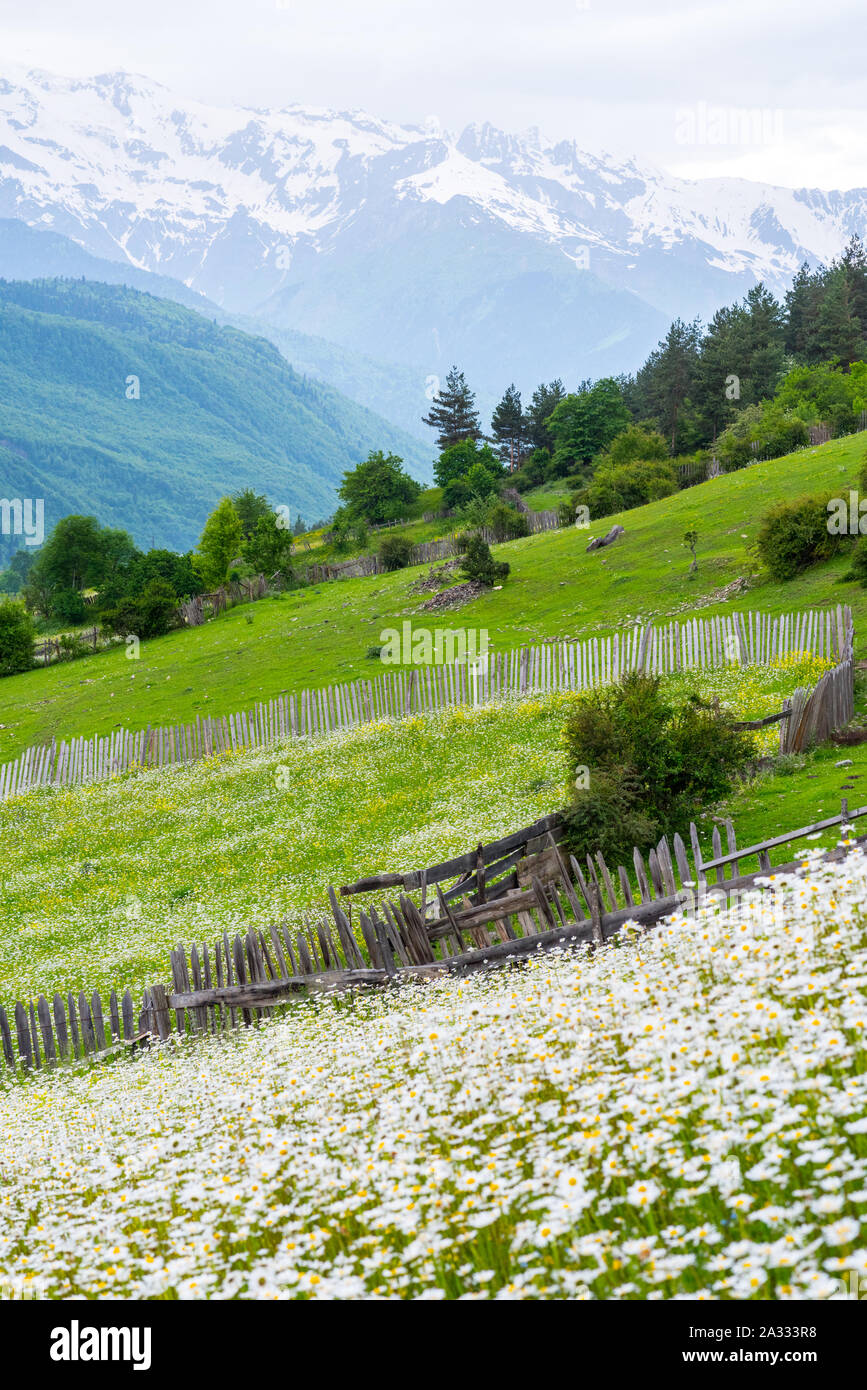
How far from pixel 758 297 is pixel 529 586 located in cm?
7562

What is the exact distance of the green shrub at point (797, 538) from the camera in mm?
38406

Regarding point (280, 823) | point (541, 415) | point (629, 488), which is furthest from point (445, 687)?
point (541, 415)

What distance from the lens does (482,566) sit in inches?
2120

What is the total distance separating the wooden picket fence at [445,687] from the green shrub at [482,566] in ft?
42.1

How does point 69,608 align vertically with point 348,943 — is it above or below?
above

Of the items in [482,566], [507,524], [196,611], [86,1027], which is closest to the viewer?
[86,1027]

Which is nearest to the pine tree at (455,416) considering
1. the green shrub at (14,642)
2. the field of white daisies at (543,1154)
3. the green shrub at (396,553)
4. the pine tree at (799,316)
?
the pine tree at (799,316)

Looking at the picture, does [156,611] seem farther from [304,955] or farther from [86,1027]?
[304,955]

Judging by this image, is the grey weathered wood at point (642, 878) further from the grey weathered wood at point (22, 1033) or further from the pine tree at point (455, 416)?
the pine tree at point (455, 416)

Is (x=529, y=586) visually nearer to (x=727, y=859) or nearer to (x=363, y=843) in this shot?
(x=363, y=843)

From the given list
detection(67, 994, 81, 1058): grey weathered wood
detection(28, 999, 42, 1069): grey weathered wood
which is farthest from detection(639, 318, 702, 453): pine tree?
detection(28, 999, 42, 1069): grey weathered wood

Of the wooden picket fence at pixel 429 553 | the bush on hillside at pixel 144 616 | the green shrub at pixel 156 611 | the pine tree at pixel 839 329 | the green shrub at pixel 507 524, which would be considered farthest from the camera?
the pine tree at pixel 839 329

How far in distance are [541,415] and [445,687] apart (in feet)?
328

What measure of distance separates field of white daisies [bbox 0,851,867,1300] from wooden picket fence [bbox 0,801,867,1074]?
2833mm
